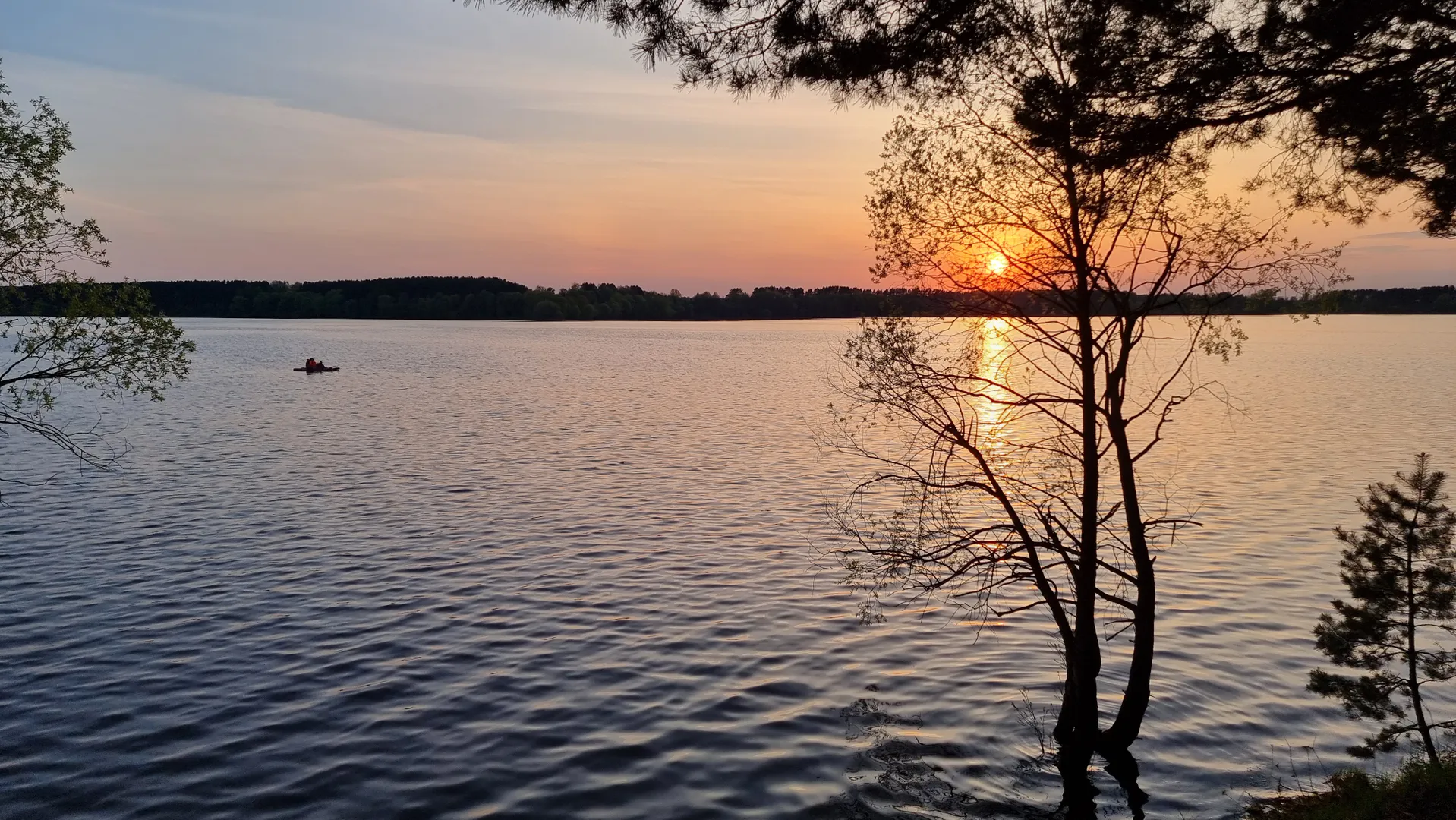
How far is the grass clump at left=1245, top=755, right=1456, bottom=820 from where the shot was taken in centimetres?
974

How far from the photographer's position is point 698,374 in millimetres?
97500

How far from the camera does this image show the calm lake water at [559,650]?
42.9 feet

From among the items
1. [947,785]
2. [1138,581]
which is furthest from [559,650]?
[1138,581]

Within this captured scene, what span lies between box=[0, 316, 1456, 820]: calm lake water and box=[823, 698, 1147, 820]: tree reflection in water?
0.07m

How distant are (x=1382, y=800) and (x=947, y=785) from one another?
499cm

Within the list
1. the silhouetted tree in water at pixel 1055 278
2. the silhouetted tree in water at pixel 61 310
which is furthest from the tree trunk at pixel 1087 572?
the silhouetted tree in water at pixel 61 310

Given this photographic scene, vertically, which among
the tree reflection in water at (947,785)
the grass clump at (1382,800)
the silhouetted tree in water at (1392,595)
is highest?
the silhouetted tree in water at (1392,595)

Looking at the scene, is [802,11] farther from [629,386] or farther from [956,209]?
[629,386]

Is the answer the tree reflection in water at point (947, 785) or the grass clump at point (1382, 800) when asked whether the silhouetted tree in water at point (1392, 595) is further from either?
the tree reflection in water at point (947, 785)

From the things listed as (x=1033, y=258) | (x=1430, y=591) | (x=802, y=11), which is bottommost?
(x=1430, y=591)

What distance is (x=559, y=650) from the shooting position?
720 inches

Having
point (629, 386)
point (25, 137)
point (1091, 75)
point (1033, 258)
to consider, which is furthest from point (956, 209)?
point (629, 386)

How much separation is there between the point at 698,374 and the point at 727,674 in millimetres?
80745

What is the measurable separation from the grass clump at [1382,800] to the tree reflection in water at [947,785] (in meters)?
1.73
